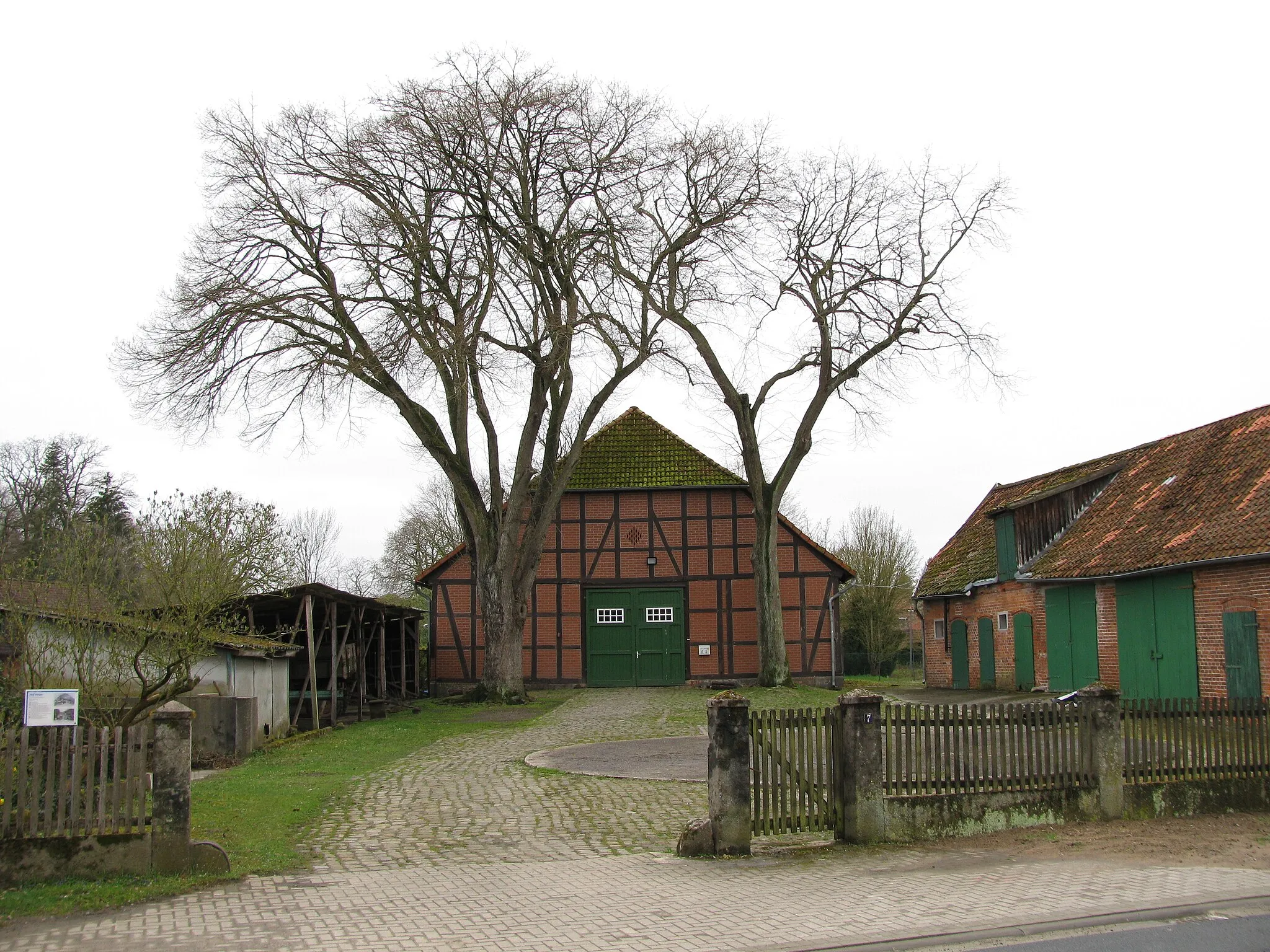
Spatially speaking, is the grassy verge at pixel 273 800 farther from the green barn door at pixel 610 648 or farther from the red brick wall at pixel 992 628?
the red brick wall at pixel 992 628

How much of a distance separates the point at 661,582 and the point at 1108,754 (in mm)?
19713

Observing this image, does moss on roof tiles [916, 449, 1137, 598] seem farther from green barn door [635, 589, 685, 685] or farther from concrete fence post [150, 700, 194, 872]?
concrete fence post [150, 700, 194, 872]

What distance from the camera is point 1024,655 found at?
25.1m

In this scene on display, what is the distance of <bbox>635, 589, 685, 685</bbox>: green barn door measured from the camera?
29.0 m

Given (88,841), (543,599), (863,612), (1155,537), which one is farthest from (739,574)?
(88,841)

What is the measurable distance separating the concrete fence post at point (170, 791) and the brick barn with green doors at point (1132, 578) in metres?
14.9

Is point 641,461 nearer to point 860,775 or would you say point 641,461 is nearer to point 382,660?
point 382,660

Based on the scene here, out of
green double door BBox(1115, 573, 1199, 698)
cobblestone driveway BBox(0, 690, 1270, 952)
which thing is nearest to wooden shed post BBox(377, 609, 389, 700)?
cobblestone driveway BBox(0, 690, 1270, 952)

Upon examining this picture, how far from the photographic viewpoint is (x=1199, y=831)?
9.39 meters

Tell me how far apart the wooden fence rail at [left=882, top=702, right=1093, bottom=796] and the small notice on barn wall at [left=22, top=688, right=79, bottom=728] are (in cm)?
637

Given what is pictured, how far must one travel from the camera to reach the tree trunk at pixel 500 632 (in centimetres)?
2462

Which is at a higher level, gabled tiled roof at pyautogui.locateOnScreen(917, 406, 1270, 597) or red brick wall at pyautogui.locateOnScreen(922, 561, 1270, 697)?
gabled tiled roof at pyautogui.locateOnScreen(917, 406, 1270, 597)

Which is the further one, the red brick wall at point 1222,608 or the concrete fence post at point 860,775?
the red brick wall at point 1222,608

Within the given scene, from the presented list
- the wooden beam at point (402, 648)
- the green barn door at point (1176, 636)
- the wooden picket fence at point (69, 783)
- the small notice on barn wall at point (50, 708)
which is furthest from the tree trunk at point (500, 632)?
the wooden picket fence at point (69, 783)
